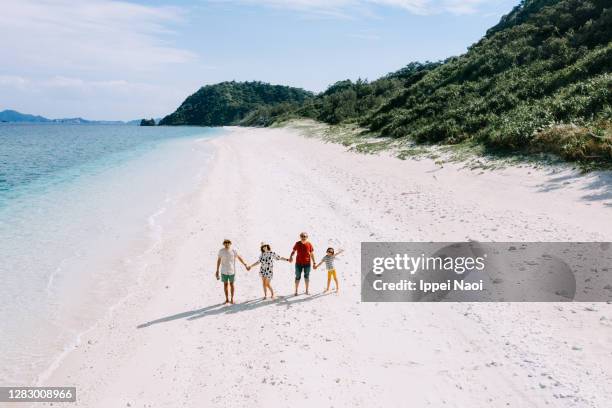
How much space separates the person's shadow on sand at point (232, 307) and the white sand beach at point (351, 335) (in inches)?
1.9

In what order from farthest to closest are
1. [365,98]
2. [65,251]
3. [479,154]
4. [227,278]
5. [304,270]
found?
[365,98]
[479,154]
[65,251]
[304,270]
[227,278]

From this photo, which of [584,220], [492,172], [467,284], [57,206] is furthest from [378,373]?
[57,206]

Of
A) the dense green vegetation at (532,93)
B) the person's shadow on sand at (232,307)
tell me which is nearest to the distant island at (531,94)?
the dense green vegetation at (532,93)

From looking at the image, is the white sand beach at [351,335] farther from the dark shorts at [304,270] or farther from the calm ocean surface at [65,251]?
the calm ocean surface at [65,251]

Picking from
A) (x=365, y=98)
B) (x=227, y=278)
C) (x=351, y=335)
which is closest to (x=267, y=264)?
(x=227, y=278)

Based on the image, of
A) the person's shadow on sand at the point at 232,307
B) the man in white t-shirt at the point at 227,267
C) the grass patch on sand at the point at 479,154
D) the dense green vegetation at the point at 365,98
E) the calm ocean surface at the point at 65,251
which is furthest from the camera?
the dense green vegetation at the point at 365,98

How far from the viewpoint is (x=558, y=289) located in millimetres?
8648

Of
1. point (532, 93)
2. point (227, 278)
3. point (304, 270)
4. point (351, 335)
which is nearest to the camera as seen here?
point (351, 335)

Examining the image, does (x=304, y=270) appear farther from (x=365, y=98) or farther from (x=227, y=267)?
(x=365, y=98)

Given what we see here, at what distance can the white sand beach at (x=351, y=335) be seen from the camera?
632cm

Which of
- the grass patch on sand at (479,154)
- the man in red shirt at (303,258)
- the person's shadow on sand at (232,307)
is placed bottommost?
the person's shadow on sand at (232,307)

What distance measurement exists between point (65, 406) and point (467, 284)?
7.91 meters

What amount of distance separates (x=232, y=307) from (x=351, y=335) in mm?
2951

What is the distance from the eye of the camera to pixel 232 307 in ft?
31.3
